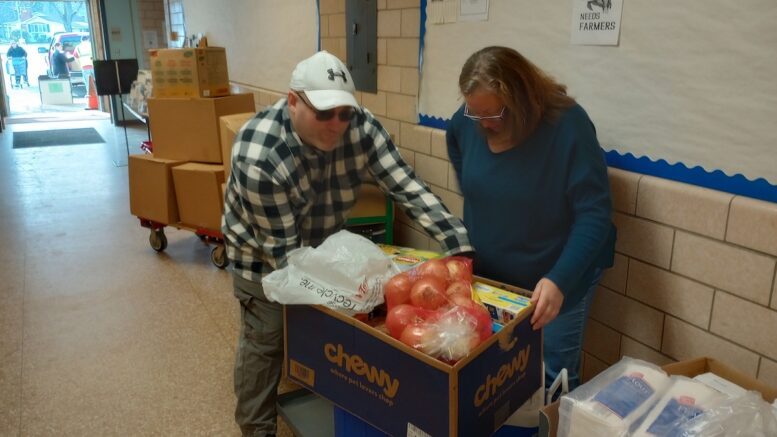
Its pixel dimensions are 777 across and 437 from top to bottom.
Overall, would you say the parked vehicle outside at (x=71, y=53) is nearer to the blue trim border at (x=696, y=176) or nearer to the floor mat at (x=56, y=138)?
the floor mat at (x=56, y=138)

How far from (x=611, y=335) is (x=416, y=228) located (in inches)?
45.6

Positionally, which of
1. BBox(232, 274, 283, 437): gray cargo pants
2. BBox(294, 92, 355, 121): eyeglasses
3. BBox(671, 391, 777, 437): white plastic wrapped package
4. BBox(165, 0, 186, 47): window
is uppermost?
BBox(165, 0, 186, 47): window

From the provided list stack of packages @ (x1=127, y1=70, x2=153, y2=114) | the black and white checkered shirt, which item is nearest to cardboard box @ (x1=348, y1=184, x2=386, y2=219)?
the black and white checkered shirt

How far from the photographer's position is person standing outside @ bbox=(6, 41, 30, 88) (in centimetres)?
1264

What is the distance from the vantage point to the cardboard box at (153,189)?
150 inches

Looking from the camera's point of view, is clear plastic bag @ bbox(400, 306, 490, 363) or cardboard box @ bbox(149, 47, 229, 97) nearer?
clear plastic bag @ bbox(400, 306, 490, 363)

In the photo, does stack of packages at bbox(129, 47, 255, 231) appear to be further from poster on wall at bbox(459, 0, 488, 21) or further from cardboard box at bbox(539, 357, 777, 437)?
cardboard box at bbox(539, 357, 777, 437)

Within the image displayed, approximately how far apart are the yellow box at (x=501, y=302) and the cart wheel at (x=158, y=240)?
3099 mm

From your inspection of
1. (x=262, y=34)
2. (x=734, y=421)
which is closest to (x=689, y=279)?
(x=734, y=421)

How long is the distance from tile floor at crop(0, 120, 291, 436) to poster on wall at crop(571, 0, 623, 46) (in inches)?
66.4

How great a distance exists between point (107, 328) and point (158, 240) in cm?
114

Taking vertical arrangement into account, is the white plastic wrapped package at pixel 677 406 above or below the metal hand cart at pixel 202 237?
above

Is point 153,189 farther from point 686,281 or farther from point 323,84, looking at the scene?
point 686,281

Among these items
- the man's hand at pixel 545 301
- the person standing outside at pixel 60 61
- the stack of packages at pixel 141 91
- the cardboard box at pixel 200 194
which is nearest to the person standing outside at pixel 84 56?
the person standing outside at pixel 60 61
